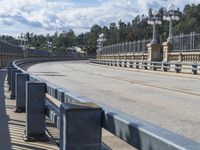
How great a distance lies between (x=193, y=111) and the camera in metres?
13.8

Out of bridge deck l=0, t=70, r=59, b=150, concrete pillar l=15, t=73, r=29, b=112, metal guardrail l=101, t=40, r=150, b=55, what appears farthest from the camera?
metal guardrail l=101, t=40, r=150, b=55

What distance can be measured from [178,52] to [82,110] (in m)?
44.6

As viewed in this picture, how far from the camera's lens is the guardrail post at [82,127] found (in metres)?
4.35

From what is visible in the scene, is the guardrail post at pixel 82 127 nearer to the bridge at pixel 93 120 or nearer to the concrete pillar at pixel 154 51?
the bridge at pixel 93 120

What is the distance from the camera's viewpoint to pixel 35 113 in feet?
27.1

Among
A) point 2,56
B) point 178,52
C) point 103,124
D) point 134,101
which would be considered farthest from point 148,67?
point 103,124

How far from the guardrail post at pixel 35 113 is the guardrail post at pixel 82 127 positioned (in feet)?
12.8

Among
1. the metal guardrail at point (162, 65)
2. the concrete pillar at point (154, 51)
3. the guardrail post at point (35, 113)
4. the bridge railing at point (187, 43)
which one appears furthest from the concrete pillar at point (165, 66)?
the guardrail post at point (35, 113)

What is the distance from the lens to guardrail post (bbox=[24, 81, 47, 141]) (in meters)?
8.27

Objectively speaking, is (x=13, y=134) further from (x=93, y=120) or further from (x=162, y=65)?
(x=162, y=65)

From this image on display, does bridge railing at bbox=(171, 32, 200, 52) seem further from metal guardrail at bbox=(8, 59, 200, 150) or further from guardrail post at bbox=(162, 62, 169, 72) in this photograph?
metal guardrail at bbox=(8, 59, 200, 150)

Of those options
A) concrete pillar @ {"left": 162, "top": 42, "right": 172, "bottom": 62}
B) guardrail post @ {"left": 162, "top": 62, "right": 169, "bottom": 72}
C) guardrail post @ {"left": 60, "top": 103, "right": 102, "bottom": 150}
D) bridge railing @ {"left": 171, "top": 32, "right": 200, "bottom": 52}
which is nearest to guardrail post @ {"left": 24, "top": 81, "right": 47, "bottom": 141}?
guardrail post @ {"left": 60, "top": 103, "right": 102, "bottom": 150}

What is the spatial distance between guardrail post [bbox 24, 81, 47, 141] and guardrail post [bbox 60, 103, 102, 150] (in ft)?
12.8

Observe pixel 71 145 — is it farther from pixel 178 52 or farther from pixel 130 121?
pixel 178 52
